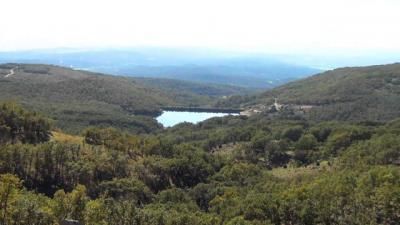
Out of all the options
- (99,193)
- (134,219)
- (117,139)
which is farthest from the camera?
(117,139)

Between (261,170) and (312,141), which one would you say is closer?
(261,170)

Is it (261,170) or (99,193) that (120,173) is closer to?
(99,193)

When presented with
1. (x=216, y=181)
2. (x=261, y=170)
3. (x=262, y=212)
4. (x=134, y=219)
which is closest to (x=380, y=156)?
(x=261, y=170)

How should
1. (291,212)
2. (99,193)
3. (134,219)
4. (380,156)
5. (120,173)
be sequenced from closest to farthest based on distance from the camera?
(134,219), (291,212), (99,193), (120,173), (380,156)

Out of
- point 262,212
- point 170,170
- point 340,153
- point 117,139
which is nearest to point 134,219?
point 262,212

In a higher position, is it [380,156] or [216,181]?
[380,156]

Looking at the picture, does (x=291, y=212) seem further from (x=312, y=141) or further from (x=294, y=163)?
(x=312, y=141)
